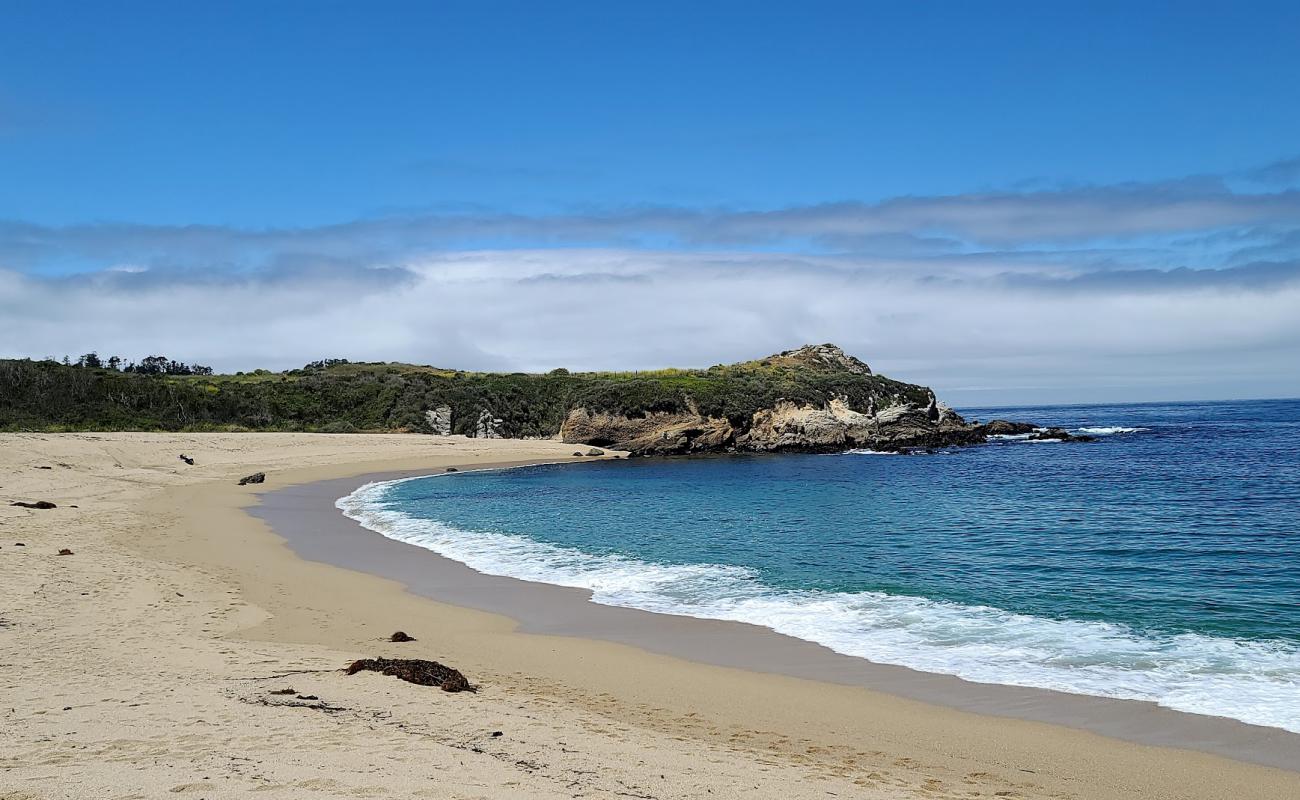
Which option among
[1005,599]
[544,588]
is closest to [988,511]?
[1005,599]

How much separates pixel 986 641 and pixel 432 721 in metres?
8.59

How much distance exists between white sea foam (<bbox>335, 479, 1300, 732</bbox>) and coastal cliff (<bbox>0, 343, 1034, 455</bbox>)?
45368 millimetres

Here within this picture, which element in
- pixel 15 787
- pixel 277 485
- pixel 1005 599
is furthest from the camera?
pixel 277 485

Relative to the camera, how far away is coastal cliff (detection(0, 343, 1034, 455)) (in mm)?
58062

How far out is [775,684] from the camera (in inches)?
409

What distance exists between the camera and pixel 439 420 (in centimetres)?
7444

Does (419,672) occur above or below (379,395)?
below

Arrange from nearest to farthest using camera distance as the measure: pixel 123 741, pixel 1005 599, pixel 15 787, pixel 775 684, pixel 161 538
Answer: pixel 15 787
pixel 123 741
pixel 775 684
pixel 1005 599
pixel 161 538

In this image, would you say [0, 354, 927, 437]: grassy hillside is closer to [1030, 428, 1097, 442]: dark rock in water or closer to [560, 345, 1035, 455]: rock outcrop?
[560, 345, 1035, 455]: rock outcrop

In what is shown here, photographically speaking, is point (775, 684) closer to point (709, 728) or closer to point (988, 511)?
point (709, 728)

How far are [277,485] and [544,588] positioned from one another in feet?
87.0

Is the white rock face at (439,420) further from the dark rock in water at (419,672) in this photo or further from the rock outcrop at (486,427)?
the dark rock in water at (419,672)

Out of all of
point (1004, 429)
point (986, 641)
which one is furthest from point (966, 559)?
point (1004, 429)

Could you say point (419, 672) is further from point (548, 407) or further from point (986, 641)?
point (548, 407)
